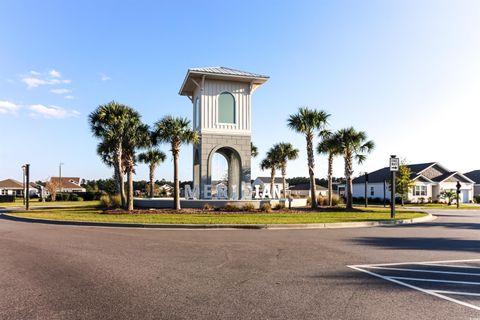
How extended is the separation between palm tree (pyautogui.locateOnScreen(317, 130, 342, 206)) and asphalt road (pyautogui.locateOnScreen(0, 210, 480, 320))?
19.4 m

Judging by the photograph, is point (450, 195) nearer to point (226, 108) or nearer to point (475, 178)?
point (475, 178)

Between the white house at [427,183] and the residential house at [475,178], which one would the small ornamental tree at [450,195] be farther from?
the residential house at [475,178]

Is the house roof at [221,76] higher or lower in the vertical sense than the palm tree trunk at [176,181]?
higher

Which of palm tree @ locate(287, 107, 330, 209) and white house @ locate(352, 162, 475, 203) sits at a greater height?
palm tree @ locate(287, 107, 330, 209)

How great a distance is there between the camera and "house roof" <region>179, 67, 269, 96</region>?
28.6m

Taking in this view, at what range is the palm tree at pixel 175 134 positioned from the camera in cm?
2483

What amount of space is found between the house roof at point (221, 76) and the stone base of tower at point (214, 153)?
14.8 feet

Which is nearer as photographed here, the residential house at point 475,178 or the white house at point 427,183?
the white house at point 427,183

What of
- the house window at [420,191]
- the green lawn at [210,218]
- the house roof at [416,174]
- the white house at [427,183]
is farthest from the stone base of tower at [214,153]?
the house window at [420,191]

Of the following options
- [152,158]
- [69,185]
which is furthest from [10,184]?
[152,158]

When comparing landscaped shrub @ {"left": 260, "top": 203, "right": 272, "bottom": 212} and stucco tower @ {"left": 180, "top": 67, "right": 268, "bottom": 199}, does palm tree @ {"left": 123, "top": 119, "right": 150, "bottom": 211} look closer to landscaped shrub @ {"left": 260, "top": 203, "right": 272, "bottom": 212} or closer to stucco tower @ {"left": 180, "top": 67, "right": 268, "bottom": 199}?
stucco tower @ {"left": 180, "top": 67, "right": 268, "bottom": 199}

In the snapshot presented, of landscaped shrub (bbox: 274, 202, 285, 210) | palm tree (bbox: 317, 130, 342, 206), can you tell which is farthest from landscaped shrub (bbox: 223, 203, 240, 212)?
palm tree (bbox: 317, 130, 342, 206)

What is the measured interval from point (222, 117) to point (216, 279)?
77.4ft

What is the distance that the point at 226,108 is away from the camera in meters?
29.8
